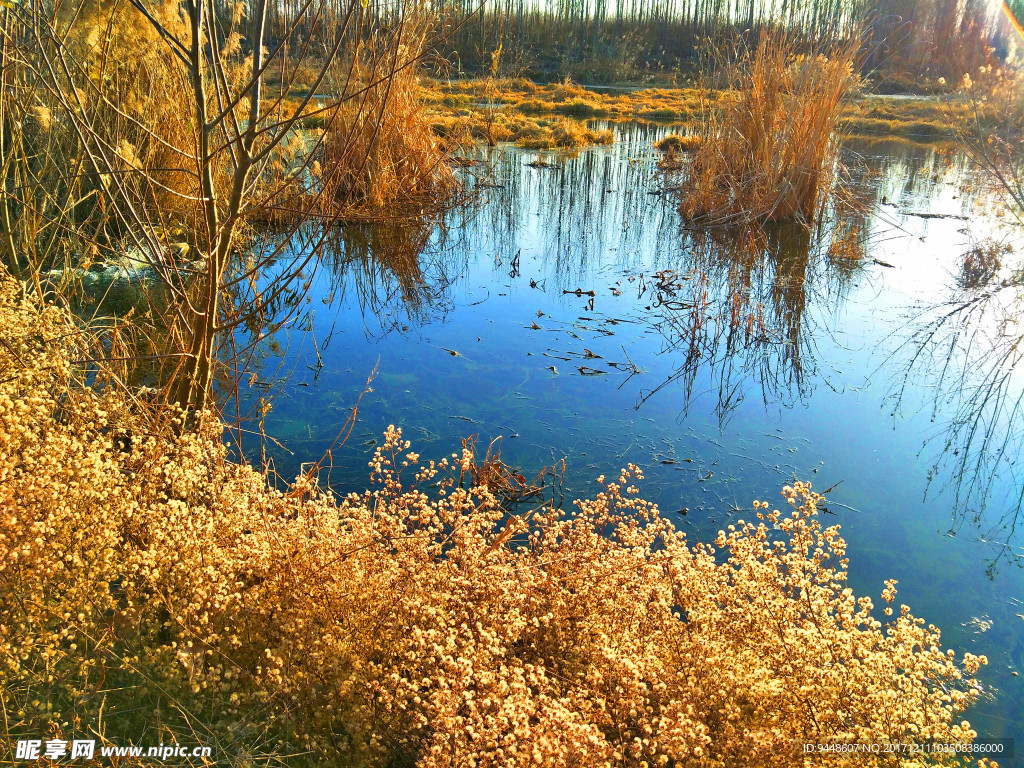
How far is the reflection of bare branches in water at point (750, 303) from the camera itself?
15.3 ft

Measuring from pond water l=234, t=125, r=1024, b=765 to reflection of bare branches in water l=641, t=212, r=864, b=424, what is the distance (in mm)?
24

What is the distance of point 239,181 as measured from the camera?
2.10 m

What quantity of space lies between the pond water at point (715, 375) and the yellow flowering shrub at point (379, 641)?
924mm

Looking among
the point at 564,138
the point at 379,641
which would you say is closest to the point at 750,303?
the point at 379,641

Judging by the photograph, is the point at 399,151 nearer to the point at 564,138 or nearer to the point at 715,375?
the point at 715,375

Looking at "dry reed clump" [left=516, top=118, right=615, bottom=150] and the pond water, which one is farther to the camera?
"dry reed clump" [left=516, top=118, right=615, bottom=150]

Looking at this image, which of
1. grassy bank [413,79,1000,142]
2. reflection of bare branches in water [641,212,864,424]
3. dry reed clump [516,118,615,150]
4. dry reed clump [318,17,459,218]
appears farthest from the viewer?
grassy bank [413,79,1000,142]

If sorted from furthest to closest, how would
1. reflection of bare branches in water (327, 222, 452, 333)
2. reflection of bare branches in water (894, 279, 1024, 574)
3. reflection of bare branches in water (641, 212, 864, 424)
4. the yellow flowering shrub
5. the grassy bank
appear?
the grassy bank < reflection of bare branches in water (327, 222, 452, 333) < reflection of bare branches in water (641, 212, 864, 424) < reflection of bare branches in water (894, 279, 1024, 574) < the yellow flowering shrub

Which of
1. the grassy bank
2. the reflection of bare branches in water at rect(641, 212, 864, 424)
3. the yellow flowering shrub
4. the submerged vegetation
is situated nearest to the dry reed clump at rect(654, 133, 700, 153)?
the grassy bank

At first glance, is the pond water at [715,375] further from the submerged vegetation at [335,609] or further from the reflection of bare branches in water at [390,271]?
the submerged vegetation at [335,609]

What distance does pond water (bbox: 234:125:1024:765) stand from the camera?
325 cm

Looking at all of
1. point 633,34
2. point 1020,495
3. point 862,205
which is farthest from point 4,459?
point 633,34

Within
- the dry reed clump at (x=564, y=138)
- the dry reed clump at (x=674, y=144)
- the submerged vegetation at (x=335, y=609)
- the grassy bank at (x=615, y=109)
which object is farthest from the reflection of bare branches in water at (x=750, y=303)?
the grassy bank at (x=615, y=109)

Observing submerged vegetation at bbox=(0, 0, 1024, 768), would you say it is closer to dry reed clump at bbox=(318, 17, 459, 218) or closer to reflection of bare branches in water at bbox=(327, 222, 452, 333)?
reflection of bare branches in water at bbox=(327, 222, 452, 333)
